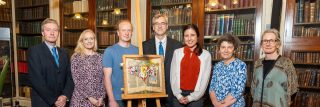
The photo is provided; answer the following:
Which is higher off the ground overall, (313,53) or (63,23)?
(63,23)

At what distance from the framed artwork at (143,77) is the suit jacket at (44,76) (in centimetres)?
68

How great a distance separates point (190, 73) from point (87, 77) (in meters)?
0.97

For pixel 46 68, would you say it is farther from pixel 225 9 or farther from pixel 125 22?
pixel 225 9

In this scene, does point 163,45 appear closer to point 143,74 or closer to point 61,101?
point 143,74

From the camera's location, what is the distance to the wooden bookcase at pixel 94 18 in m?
4.71

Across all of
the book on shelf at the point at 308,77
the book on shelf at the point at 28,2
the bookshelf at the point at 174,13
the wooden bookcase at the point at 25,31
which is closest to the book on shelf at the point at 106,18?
the bookshelf at the point at 174,13

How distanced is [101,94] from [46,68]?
0.57 m

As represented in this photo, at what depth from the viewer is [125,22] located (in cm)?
261

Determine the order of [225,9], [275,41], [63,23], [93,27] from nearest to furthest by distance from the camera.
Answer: [275,41], [225,9], [93,27], [63,23]

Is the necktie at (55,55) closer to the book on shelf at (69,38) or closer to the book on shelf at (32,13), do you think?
the book on shelf at (69,38)

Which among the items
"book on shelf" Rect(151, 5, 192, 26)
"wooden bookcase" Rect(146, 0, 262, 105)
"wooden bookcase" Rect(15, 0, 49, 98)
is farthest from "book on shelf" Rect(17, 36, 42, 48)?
"wooden bookcase" Rect(146, 0, 262, 105)

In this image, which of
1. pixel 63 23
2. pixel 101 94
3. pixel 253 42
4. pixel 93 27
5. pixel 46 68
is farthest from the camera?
pixel 63 23

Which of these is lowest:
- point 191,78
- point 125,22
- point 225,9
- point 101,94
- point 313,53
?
point 101,94

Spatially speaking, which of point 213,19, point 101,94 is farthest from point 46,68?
point 213,19
